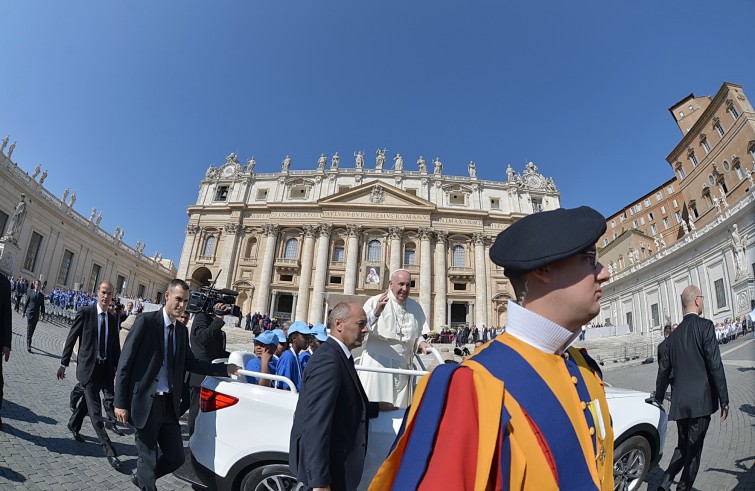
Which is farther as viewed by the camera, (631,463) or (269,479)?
(631,463)

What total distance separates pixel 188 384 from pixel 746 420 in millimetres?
8570

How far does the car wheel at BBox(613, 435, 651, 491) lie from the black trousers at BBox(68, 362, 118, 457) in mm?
5274

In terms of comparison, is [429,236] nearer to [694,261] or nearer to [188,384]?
[694,261]

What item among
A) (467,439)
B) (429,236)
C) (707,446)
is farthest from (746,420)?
(429,236)

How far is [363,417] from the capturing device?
2.44m

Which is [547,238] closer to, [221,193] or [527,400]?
[527,400]

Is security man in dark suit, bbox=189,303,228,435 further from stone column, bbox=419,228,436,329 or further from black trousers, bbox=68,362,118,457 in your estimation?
stone column, bbox=419,228,436,329

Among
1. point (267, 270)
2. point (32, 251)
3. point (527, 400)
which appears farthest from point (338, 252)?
point (527, 400)

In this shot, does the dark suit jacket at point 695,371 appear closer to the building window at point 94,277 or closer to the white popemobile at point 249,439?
the white popemobile at point 249,439

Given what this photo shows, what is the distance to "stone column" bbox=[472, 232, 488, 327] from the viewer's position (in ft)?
113

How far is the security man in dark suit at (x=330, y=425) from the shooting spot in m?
2.11

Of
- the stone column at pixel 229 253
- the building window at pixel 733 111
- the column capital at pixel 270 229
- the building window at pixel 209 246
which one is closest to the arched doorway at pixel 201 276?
the building window at pixel 209 246

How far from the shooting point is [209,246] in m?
39.7

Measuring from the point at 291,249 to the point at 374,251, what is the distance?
29.4 feet
